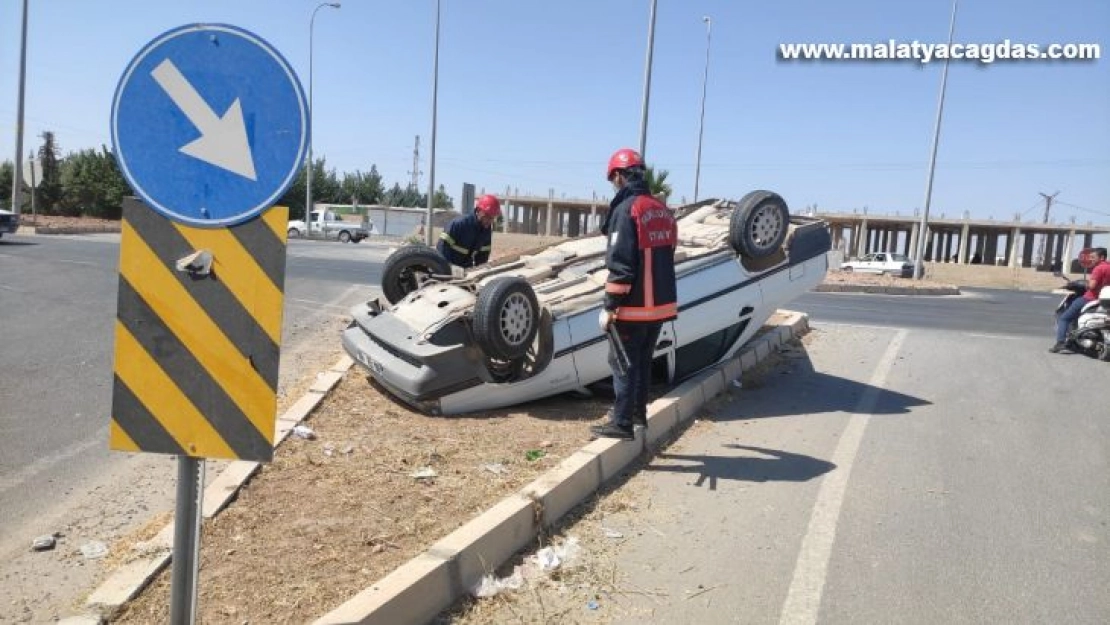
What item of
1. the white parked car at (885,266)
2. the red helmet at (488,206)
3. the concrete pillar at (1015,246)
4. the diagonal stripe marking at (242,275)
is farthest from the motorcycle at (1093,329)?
the concrete pillar at (1015,246)

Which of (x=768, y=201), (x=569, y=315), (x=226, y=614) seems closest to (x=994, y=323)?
(x=768, y=201)

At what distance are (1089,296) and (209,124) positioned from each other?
1085 cm

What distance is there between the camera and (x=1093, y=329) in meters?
9.52

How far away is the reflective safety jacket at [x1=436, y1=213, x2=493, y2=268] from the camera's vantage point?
26.8 feet

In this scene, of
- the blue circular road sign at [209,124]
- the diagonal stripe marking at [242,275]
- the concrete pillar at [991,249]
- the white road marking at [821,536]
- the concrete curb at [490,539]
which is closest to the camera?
the blue circular road sign at [209,124]

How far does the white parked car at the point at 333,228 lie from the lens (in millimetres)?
44156

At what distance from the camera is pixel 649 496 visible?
4539mm

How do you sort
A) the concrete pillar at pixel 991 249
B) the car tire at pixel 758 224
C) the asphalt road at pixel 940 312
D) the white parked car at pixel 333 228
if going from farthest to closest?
the concrete pillar at pixel 991 249, the white parked car at pixel 333 228, the asphalt road at pixel 940 312, the car tire at pixel 758 224

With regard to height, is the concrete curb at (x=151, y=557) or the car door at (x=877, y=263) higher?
the car door at (x=877, y=263)

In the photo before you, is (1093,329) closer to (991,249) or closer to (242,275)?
(242,275)

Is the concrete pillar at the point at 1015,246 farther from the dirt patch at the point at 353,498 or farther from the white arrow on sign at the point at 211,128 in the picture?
the white arrow on sign at the point at 211,128

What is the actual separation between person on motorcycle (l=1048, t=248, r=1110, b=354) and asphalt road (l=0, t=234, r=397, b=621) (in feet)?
29.6

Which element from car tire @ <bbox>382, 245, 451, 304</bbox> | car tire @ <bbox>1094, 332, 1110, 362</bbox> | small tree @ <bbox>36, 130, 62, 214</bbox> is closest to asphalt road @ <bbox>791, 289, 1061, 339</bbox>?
car tire @ <bbox>1094, 332, 1110, 362</bbox>

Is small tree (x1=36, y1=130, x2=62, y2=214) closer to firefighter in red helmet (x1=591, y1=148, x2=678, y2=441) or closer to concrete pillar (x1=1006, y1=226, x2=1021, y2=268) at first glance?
firefighter in red helmet (x1=591, y1=148, x2=678, y2=441)
